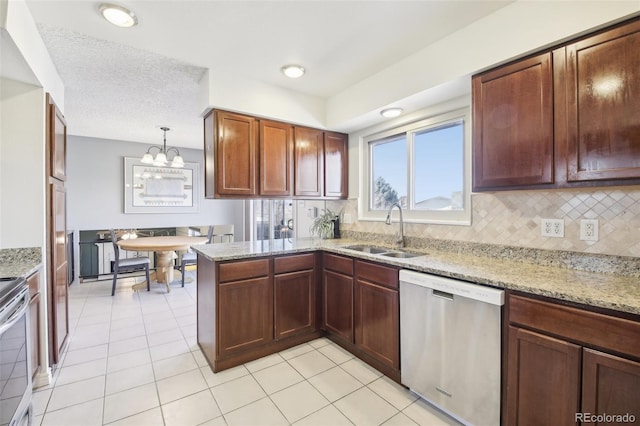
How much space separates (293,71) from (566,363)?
2.62m

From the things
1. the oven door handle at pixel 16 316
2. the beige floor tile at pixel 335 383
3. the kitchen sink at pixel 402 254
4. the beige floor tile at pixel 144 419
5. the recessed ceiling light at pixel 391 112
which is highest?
the recessed ceiling light at pixel 391 112

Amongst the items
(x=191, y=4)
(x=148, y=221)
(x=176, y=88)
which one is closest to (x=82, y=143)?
(x=148, y=221)

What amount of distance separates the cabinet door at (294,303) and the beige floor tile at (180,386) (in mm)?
665

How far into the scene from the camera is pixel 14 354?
1.47 metres

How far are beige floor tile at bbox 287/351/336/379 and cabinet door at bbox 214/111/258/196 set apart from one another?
1519 mm

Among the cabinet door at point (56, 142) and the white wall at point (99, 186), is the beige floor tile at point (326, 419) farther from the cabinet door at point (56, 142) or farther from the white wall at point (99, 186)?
the white wall at point (99, 186)

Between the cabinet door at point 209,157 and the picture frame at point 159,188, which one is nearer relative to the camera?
the cabinet door at point 209,157

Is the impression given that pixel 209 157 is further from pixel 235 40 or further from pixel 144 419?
pixel 144 419

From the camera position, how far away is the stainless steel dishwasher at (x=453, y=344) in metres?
1.52

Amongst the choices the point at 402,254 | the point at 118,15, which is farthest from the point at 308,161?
the point at 118,15

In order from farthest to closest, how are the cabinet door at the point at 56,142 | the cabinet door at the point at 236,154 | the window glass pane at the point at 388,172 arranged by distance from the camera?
the window glass pane at the point at 388,172, the cabinet door at the point at 236,154, the cabinet door at the point at 56,142

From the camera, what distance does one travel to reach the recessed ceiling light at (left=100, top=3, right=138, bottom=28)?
5.63ft

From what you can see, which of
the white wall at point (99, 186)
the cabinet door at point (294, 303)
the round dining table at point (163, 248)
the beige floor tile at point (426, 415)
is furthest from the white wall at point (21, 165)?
the white wall at point (99, 186)

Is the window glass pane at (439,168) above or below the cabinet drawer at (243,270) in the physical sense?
above
